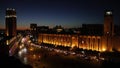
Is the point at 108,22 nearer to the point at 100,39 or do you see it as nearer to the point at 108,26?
the point at 108,26

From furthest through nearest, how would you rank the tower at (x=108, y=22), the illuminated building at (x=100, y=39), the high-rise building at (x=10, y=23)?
the high-rise building at (x=10, y=23), the tower at (x=108, y=22), the illuminated building at (x=100, y=39)

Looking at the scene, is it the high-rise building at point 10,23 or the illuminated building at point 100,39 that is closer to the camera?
the illuminated building at point 100,39

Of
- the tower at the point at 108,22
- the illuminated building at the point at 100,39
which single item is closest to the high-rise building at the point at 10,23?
the illuminated building at the point at 100,39

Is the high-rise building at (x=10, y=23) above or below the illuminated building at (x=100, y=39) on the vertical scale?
above

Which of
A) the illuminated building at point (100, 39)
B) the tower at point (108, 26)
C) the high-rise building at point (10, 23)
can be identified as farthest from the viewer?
the high-rise building at point (10, 23)

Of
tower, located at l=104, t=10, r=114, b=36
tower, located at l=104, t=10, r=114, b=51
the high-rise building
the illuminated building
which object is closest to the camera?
the illuminated building

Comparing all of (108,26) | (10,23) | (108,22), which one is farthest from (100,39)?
(10,23)

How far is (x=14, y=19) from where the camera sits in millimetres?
143250

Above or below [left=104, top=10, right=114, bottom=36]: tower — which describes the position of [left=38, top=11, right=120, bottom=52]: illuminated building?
below

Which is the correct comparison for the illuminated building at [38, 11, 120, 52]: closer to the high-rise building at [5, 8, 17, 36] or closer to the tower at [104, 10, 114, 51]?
the tower at [104, 10, 114, 51]

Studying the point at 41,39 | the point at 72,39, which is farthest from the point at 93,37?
the point at 41,39

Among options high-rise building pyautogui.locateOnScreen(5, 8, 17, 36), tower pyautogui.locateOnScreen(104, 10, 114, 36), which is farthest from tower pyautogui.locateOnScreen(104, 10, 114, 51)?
high-rise building pyautogui.locateOnScreen(5, 8, 17, 36)

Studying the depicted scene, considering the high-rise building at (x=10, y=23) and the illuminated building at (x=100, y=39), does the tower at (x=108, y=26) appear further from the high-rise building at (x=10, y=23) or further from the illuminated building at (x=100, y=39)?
the high-rise building at (x=10, y=23)

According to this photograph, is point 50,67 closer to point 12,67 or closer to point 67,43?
point 12,67
